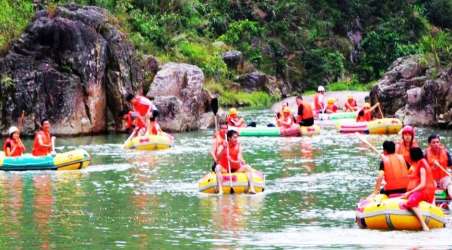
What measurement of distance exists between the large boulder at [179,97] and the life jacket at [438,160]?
20.9 metres

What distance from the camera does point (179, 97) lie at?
4134 cm

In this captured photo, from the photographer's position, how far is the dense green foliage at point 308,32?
59.6 m

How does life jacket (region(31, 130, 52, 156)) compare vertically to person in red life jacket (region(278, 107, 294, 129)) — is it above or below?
below

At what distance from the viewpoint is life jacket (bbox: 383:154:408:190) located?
18.3m

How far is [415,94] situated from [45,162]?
17.5m

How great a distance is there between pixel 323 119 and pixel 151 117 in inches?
498

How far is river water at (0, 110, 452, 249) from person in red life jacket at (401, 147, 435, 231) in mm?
418

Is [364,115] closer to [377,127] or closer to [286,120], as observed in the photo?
[377,127]

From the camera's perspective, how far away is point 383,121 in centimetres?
3831

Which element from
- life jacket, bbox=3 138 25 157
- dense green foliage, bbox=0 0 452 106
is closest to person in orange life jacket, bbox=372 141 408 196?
life jacket, bbox=3 138 25 157

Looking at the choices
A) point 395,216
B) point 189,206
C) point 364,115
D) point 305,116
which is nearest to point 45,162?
point 189,206

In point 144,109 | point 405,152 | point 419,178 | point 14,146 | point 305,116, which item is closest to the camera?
point 419,178

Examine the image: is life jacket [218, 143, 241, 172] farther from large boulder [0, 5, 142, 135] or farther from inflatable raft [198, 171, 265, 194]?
large boulder [0, 5, 142, 135]

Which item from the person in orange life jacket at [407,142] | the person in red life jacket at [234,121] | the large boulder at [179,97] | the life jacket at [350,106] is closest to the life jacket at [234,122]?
the person in red life jacket at [234,121]
